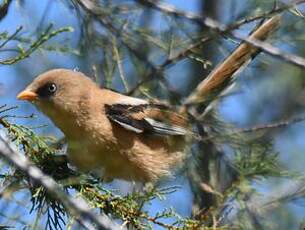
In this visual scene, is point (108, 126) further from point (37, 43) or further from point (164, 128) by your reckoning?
point (37, 43)

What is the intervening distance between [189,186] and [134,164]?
71 cm

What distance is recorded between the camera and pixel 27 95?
14.7 feet

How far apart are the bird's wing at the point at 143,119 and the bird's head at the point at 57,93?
24 centimetres

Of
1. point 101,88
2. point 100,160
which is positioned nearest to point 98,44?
point 101,88

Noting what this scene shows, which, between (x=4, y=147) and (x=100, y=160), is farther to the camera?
(x=100, y=160)

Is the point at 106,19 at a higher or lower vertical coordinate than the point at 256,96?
lower

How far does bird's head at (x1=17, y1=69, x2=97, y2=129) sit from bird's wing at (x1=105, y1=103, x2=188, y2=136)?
0.80 ft

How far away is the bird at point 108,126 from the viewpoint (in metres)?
4.58

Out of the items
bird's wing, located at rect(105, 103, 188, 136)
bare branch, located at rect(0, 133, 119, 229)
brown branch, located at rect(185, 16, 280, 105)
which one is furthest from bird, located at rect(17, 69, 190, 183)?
bare branch, located at rect(0, 133, 119, 229)

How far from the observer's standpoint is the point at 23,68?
259 inches

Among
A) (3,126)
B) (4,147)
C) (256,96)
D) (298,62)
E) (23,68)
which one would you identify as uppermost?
(256,96)

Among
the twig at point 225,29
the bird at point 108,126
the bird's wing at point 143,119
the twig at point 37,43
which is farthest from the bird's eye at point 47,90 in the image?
the twig at point 225,29

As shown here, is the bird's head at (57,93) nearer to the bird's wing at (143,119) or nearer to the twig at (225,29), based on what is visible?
the bird's wing at (143,119)

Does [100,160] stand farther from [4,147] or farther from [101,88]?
[4,147]
